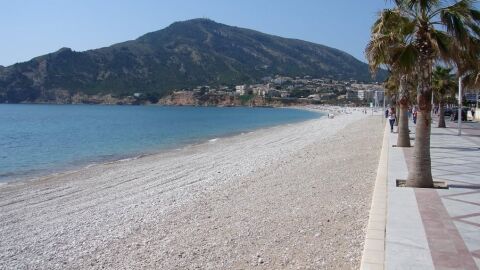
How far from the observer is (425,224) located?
6.70 metres

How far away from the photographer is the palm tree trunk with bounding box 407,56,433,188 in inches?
367

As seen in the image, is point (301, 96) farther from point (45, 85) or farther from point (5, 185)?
point (5, 185)

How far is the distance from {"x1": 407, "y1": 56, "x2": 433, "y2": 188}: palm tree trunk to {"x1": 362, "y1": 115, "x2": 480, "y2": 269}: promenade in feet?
1.10

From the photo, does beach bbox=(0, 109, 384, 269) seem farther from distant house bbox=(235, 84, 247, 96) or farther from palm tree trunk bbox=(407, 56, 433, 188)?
distant house bbox=(235, 84, 247, 96)

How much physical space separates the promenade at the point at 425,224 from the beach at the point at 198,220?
407mm

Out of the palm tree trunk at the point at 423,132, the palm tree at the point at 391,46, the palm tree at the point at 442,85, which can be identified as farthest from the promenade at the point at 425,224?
the palm tree at the point at 442,85

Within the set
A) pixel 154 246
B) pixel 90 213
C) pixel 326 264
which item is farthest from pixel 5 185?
pixel 326 264

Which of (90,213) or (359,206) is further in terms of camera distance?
(90,213)

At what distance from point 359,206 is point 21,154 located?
23.3 m

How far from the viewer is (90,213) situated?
1045 centimetres

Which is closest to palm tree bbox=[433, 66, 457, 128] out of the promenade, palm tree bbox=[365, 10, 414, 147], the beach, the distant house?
the beach

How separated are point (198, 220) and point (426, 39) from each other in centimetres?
531

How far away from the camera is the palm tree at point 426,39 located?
8.77m

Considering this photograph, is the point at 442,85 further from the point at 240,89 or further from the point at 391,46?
the point at 240,89
